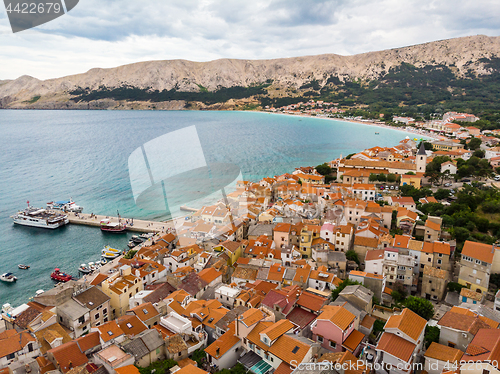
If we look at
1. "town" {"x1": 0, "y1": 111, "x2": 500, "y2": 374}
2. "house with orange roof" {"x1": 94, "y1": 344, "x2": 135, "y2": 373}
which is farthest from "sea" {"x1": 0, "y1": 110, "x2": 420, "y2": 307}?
"town" {"x1": 0, "y1": 111, "x2": 500, "y2": 374}

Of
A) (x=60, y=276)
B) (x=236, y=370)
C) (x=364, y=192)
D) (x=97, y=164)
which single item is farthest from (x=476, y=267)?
(x=97, y=164)

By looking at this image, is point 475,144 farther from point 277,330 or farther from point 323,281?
point 277,330

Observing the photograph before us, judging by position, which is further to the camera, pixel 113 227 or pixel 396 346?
pixel 113 227

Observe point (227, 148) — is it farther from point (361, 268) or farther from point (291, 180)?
point (361, 268)

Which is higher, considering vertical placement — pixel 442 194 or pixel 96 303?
pixel 96 303

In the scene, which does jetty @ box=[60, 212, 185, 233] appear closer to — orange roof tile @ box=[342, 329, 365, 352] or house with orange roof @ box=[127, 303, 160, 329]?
house with orange roof @ box=[127, 303, 160, 329]

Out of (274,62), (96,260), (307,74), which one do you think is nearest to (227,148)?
(96,260)

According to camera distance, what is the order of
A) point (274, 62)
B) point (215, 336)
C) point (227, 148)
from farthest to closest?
point (274, 62), point (227, 148), point (215, 336)
